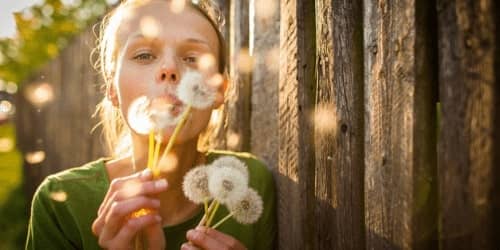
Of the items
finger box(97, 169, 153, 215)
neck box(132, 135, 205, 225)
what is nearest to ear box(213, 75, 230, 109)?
neck box(132, 135, 205, 225)

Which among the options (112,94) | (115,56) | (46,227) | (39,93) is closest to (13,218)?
(39,93)

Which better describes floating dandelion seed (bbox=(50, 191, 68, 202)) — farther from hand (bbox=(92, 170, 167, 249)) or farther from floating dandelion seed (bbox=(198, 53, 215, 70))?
floating dandelion seed (bbox=(198, 53, 215, 70))

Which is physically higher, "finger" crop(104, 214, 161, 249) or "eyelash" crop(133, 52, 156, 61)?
"eyelash" crop(133, 52, 156, 61)

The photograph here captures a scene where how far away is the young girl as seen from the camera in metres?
1.64

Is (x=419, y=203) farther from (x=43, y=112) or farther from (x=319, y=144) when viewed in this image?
(x=43, y=112)

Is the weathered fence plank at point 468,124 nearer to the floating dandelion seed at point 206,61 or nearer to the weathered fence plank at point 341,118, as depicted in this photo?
the weathered fence plank at point 341,118

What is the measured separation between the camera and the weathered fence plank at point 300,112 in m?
1.91

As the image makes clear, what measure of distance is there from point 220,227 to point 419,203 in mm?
1123

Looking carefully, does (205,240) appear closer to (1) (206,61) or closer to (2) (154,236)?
(2) (154,236)

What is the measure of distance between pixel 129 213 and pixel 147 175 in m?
0.15

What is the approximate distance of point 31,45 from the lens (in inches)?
208

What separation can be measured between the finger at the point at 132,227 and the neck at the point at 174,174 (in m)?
0.54

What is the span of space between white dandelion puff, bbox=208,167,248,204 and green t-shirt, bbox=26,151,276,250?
575 mm

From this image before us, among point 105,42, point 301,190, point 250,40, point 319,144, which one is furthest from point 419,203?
point 105,42
